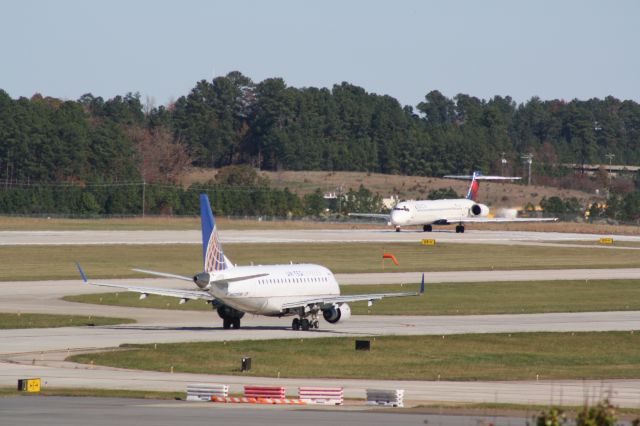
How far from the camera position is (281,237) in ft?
471

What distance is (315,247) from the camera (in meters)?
129

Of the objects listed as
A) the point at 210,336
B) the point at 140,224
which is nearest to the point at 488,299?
the point at 210,336

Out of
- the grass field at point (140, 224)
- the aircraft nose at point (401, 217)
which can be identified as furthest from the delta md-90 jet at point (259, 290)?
the grass field at point (140, 224)

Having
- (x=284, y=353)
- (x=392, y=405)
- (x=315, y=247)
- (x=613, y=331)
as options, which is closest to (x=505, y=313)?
(x=613, y=331)

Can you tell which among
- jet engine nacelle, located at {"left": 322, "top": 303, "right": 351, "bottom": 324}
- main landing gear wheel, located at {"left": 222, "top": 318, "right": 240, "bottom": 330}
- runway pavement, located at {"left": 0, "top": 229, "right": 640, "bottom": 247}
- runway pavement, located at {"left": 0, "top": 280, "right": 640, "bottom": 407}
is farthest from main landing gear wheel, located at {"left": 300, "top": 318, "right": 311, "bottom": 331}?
runway pavement, located at {"left": 0, "top": 229, "right": 640, "bottom": 247}

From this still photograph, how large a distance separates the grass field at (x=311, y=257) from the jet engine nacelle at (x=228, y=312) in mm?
34795

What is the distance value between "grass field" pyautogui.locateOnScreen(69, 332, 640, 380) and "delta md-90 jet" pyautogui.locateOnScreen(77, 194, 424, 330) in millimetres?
3501

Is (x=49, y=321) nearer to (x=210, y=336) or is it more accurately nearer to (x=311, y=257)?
(x=210, y=336)

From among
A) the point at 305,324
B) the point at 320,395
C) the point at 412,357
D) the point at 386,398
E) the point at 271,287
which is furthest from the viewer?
the point at 305,324

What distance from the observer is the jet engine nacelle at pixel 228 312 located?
62.5 metres

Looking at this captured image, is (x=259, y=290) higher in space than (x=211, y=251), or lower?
lower

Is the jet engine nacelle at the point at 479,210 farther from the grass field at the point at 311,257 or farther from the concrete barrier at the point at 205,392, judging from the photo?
the concrete barrier at the point at 205,392

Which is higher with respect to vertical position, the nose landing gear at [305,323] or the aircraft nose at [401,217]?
the aircraft nose at [401,217]

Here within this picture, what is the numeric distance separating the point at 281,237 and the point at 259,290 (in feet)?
274
